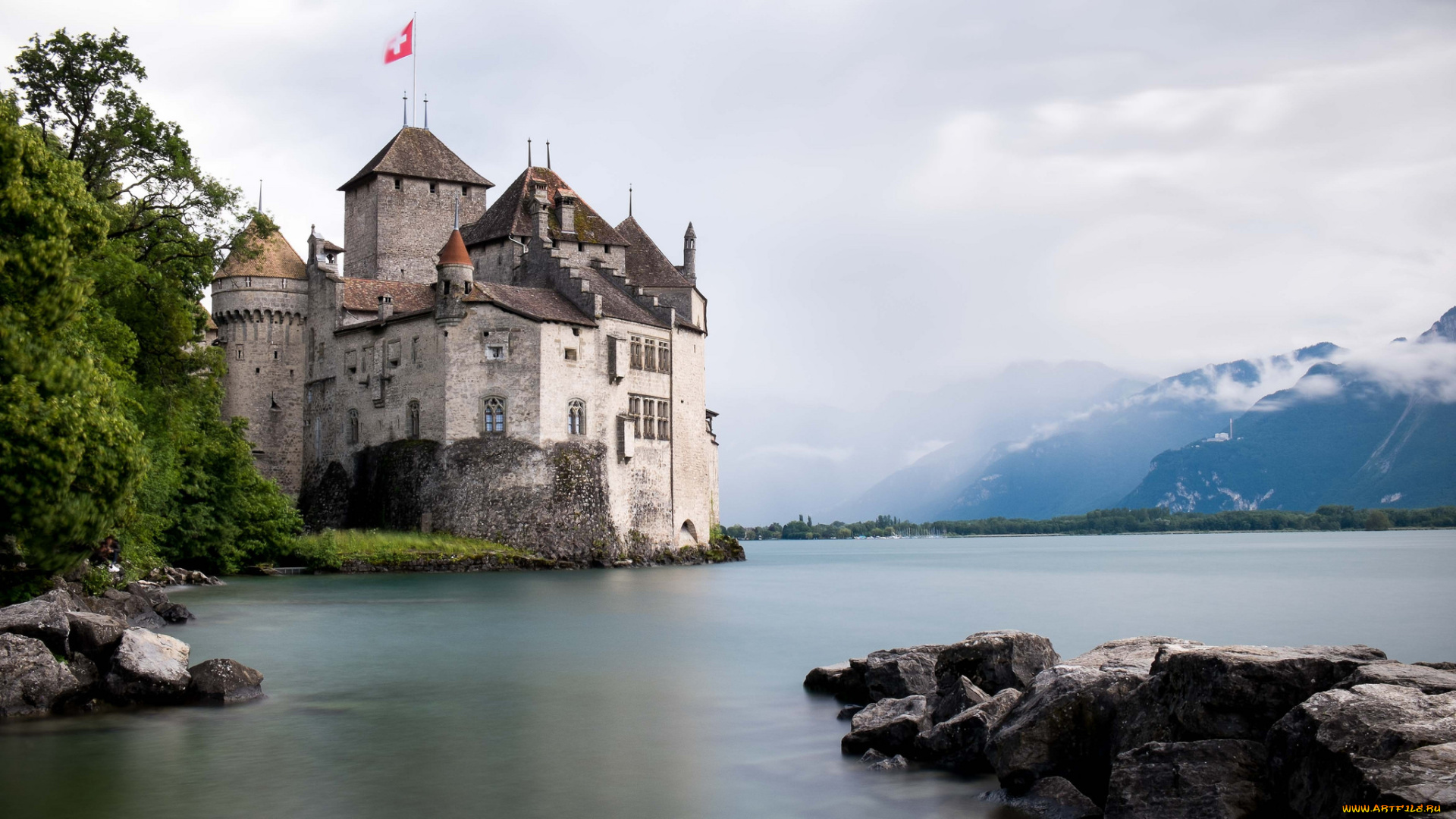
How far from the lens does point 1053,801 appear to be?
42.4ft

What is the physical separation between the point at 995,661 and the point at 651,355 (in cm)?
4782

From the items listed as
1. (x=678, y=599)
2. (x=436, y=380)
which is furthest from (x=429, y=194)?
(x=678, y=599)

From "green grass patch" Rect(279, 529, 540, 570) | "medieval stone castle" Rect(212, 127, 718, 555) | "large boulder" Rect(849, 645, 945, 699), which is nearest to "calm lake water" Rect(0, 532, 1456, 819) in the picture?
"large boulder" Rect(849, 645, 945, 699)

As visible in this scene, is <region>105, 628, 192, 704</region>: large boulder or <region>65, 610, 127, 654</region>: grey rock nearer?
<region>105, 628, 192, 704</region>: large boulder

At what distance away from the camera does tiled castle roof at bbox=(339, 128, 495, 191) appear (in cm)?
7106

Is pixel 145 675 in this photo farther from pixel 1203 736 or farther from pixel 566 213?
pixel 566 213

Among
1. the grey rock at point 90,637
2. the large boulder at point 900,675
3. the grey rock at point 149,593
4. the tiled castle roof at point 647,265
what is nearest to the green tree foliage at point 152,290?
the grey rock at point 149,593

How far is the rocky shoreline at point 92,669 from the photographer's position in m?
17.8

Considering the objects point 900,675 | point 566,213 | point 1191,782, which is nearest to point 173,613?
point 900,675

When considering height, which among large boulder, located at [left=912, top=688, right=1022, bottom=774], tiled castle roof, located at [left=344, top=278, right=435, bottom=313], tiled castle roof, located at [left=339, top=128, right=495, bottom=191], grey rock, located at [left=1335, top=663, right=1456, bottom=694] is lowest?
large boulder, located at [left=912, top=688, right=1022, bottom=774]

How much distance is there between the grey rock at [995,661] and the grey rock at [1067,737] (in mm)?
3652

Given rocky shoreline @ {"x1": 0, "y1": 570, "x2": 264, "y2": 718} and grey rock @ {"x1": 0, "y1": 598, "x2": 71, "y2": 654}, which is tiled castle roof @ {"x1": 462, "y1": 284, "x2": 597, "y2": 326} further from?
grey rock @ {"x1": 0, "y1": 598, "x2": 71, "y2": 654}

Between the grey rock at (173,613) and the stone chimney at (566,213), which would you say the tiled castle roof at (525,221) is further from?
the grey rock at (173,613)

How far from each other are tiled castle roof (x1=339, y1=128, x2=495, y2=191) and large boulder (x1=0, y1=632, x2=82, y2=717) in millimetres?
55688
